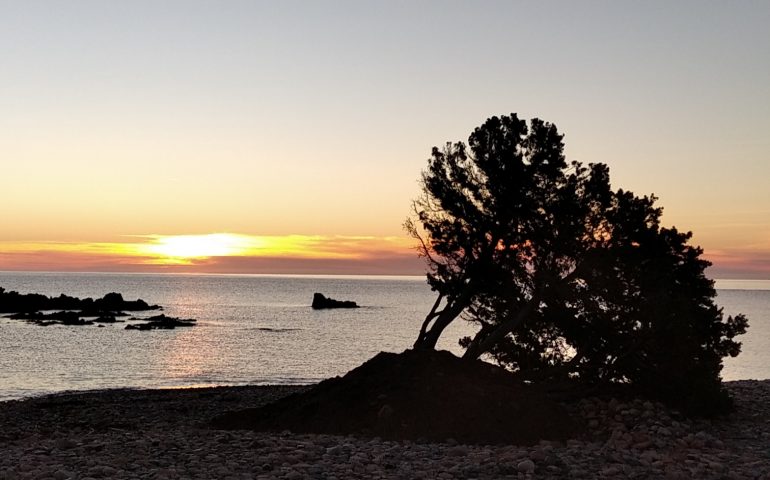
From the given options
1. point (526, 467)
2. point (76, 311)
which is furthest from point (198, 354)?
point (76, 311)

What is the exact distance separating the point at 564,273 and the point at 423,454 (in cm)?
1113

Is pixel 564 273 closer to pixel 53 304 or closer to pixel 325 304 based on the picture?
pixel 53 304

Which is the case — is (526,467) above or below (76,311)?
above

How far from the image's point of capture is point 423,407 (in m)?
20.2

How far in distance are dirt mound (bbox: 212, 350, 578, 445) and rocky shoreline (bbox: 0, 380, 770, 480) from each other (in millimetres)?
886

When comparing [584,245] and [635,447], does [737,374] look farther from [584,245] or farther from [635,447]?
[635,447]

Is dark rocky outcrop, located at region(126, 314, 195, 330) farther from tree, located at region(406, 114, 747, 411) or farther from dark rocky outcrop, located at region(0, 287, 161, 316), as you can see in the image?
tree, located at region(406, 114, 747, 411)

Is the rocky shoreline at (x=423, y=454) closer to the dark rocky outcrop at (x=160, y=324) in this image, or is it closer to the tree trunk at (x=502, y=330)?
the tree trunk at (x=502, y=330)

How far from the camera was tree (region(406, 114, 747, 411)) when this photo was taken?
23453 millimetres

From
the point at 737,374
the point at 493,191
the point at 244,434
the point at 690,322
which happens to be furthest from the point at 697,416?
the point at 737,374

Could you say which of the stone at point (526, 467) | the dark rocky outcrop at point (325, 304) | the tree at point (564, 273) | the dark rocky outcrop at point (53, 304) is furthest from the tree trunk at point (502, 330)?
the dark rocky outcrop at point (325, 304)

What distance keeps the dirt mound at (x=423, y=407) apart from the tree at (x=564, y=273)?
300 cm

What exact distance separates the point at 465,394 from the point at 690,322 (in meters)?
8.32

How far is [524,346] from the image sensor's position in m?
26.5
